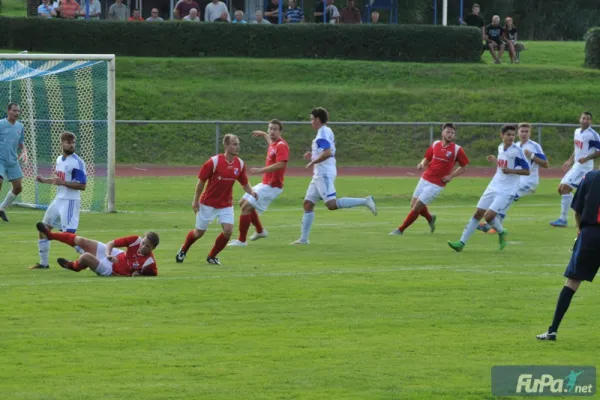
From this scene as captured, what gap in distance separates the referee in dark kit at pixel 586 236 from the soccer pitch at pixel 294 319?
677 millimetres

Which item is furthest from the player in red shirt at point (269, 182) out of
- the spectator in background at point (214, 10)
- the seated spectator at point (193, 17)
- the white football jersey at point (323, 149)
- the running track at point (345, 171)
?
the spectator in background at point (214, 10)

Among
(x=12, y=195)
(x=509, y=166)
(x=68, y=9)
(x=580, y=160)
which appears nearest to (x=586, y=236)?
(x=509, y=166)

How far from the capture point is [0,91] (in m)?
27.1

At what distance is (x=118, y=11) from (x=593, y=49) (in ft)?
63.9

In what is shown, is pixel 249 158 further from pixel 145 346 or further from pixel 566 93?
pixel 145 346

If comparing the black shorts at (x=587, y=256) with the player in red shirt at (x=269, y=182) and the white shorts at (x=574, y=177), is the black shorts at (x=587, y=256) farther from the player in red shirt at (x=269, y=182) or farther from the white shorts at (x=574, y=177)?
the white shorts at (x=574, y=177)

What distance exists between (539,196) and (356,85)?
49.3ft

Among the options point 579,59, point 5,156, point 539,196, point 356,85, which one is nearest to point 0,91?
point 5,156

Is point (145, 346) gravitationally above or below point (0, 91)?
below

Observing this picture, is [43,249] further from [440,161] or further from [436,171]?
[440,161]

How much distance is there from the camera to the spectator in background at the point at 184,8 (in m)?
47.2

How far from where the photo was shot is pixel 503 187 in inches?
783

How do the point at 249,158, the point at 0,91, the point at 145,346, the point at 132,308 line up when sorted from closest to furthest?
1. the point at 145,346
2. the point at 132,308
3. the point at 0,91
4. the point at 249,158

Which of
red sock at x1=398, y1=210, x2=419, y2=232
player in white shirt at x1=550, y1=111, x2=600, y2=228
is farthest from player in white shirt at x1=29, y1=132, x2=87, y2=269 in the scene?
player in white shirt at x1=550, y1=111, x2=600, y2=228
